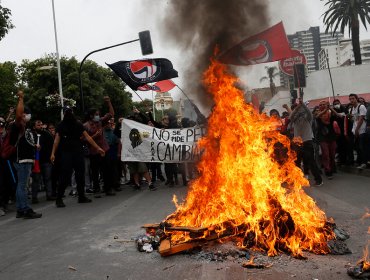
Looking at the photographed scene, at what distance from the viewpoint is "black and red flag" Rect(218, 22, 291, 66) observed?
686cm

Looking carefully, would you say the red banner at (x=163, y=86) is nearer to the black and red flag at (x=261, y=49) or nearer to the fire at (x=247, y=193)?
the black and red flag at (x=261, y=49)

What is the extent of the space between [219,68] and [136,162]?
518 centimetres

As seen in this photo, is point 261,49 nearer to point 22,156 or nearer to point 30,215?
point 22,156

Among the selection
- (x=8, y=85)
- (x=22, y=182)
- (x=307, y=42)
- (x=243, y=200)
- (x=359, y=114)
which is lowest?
(x=243, y=200)

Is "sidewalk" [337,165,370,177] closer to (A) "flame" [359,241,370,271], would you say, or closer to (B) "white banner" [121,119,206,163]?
(B) "white banner" [121,119,206,163]

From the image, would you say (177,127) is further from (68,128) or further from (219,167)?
(219,167)

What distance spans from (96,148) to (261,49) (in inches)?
148

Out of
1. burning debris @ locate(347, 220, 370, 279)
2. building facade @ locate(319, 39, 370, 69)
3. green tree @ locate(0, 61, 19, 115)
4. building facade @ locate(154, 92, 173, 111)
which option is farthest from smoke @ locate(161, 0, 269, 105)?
building facade @ locate(319, 39, 370, 69)

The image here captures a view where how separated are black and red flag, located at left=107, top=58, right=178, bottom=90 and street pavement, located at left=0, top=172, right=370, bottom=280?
15.1ft

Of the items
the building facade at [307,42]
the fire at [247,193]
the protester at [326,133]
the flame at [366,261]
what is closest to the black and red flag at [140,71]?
the building facade at [307,42]

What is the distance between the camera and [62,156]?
27.9ft

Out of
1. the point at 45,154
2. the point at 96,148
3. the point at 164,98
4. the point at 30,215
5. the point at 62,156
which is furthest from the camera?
the point at 164,98

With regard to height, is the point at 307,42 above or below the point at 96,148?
above

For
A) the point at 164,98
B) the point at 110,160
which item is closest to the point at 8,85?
the point at 164,98
